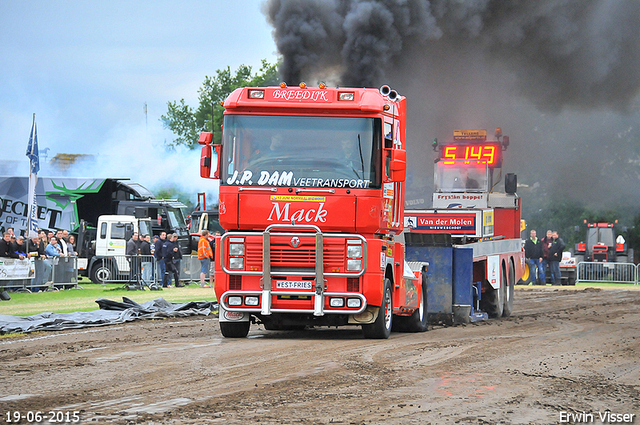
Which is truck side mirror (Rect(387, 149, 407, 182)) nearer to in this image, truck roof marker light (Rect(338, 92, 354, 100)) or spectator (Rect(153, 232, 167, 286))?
truck roof marker light (Rect(338, 92, 354, 100))

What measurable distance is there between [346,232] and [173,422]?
5.75 meters

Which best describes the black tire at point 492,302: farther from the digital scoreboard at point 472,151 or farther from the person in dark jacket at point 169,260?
the person in dark jacket at point 169,260

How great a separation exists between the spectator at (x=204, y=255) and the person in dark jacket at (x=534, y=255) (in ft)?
38.4

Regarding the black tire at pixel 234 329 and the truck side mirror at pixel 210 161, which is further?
the black tire at pixel 234 329

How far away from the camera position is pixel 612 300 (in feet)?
76.4

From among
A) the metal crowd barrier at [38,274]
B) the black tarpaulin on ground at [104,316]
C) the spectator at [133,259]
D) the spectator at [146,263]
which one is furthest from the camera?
the spectator at [146,263]

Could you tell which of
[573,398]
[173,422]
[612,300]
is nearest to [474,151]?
[612,300]

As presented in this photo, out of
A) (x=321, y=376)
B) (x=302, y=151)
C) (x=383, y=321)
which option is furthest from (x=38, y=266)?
(x=321, y=376)

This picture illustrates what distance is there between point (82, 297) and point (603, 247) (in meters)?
30.8

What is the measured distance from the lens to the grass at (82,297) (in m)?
17.8

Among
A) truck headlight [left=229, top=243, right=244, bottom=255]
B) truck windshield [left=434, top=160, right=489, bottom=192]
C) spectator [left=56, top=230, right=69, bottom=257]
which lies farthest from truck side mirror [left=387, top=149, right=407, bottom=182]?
spectator [left=56, top=230, right=69, bottom=257]

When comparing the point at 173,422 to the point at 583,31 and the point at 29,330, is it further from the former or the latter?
the point at 583,31

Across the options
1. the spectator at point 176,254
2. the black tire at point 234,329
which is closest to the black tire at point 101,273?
the spectator at point 176,254

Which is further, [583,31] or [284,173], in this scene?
[583,31]
